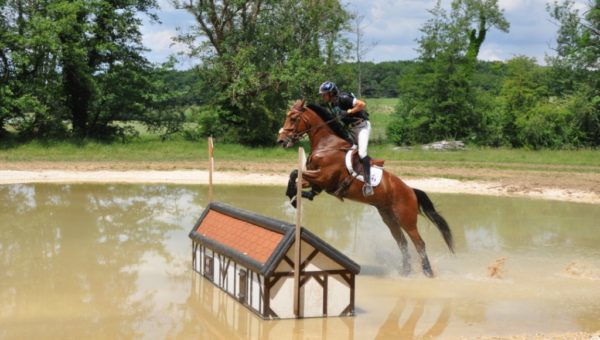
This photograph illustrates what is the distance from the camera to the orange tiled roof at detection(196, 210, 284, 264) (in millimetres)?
8766

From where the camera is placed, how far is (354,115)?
11.1 metres

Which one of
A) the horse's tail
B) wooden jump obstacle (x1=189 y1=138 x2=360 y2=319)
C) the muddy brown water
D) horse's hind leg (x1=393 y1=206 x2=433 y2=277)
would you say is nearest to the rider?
horse's hind leg (x1=393 y1=206 x2=433 y2=277)

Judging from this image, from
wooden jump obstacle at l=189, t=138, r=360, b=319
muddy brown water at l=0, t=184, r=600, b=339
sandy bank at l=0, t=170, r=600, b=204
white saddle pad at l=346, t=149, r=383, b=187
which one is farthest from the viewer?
sandy bank at l=0, t=170, r=600, b=204

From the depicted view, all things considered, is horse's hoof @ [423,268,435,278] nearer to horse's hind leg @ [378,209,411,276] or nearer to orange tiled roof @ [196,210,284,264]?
horse's hind leg @ [378,209,411,276]

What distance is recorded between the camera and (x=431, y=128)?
3912 centimetres

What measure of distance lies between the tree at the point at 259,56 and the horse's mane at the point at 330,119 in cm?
2358

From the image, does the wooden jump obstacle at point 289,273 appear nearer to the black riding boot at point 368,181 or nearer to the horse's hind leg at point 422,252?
the black riding boot at point 368,181

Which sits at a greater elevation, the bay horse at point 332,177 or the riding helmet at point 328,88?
the riding helmet at point 328,88

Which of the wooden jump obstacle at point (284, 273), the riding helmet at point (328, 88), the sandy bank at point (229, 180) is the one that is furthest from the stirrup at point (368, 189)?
the sandy bank at point (229, 180)

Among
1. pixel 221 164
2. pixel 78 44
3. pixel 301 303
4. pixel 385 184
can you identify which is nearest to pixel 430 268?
pixel 385 184

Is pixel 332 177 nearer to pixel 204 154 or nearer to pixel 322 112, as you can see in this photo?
pixel 322 112

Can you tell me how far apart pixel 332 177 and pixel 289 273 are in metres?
2.52

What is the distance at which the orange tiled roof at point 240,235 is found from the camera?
28.8 ft

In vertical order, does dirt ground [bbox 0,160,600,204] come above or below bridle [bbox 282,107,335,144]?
below
